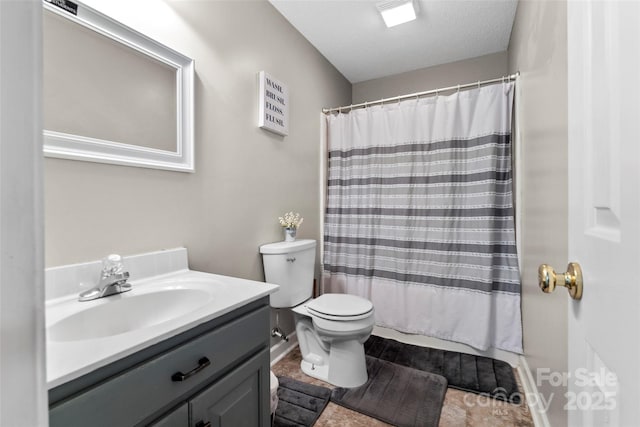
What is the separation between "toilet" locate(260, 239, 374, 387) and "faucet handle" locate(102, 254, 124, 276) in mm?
825

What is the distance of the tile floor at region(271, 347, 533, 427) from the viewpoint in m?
1.42

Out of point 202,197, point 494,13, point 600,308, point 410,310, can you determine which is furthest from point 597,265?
point 494,13

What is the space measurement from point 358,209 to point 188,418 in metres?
1.85

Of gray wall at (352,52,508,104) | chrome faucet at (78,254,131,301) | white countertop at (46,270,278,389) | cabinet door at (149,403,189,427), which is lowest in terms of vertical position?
cabinet door at (149,403,189,427)

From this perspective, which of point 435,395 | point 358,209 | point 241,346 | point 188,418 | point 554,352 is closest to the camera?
point 188,418

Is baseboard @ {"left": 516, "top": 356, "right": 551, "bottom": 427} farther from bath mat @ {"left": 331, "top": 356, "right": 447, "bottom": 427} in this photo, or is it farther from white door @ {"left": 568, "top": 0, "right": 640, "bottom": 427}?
white door @ {"left": 568, "top": 0, "right": 640, "bottom": 427}

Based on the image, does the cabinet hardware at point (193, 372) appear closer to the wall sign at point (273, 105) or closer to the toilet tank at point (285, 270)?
the toilet tank at point (285, 270)

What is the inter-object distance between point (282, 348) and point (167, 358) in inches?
55.6

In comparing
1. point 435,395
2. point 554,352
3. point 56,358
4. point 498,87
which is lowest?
point 435,395

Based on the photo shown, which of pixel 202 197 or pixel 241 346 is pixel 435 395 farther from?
pixel 202 197

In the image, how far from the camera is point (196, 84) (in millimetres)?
1391

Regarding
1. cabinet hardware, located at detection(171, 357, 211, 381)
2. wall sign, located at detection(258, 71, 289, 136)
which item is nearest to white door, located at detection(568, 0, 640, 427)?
cabinet hardware, located at detection(171, 357, 211, 381)

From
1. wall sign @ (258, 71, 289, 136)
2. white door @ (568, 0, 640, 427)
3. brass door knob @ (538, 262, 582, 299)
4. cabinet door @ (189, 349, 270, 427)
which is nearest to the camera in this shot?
white door @ (568, 0, 640, 427)

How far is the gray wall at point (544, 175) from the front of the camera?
1.04 metres
